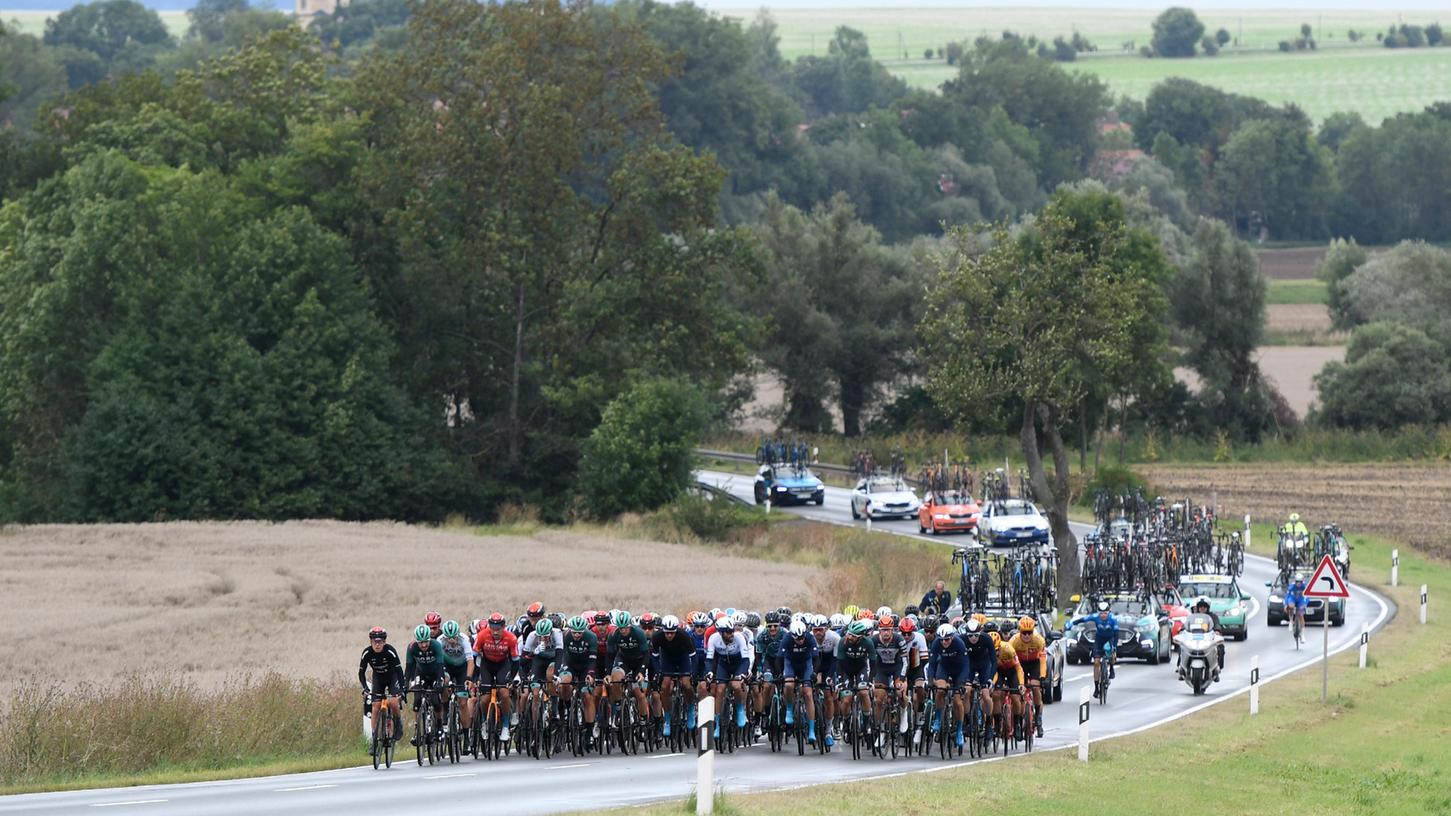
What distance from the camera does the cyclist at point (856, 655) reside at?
29016 mm

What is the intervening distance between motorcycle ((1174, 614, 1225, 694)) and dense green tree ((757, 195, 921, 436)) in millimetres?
58706

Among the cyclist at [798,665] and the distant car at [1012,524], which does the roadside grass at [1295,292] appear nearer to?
the distant car at [1012,524]

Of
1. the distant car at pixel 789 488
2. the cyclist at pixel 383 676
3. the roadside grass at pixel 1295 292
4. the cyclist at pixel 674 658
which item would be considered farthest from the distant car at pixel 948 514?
the roadside grass at pixel 1295 292

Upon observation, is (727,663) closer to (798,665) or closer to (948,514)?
(798,665)

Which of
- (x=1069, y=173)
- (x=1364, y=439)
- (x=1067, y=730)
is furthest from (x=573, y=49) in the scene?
(x=1069, y=173)

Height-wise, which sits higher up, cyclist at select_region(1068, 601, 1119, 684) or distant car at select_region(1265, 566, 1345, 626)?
cyclist at select_region(1068, 601, 1119, 684)

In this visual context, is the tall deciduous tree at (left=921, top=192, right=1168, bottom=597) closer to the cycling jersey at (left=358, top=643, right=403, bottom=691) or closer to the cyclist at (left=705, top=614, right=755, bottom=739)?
the cyclist at (left=705, top=614, right=755, bottom=739)

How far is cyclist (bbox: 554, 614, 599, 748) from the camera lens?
94.5 feet

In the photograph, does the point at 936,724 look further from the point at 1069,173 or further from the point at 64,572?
the point at 1069,173

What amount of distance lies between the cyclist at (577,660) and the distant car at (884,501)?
131ft

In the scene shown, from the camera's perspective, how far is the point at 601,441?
70438 millimetres

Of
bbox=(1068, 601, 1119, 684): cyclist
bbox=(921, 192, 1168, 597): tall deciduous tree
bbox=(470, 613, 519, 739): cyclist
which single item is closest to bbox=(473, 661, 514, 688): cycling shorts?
bbox=(470, 613, 519, 739): cyclist

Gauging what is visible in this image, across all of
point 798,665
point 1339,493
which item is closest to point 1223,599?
point 798,665

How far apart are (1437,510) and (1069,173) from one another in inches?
4500
